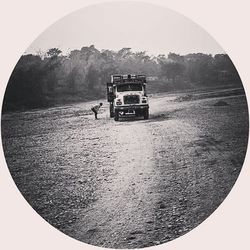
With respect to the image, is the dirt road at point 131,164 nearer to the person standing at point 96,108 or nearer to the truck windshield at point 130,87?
the person standing at point 96,108

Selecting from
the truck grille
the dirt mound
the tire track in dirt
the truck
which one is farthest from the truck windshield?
the tire track in dirt

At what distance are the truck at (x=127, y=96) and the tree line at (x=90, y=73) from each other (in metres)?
0.09

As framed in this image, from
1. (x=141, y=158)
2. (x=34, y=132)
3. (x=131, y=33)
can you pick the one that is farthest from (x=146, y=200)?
(x=131, y=33)

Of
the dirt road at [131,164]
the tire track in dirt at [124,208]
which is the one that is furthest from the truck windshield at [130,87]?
the tire track in dirt at [124,208]

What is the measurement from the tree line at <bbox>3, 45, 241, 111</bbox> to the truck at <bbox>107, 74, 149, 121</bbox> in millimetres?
88

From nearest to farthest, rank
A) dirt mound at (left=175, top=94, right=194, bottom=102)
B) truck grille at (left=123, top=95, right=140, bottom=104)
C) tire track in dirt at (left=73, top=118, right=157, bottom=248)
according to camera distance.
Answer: tire track in dirt at (left=73, top=118, right=157, bottom=248), truck grille at (left=123, top=95, right=140, bottom=104), dirt mound at (left=175, top=94, right=194, bottom=102)

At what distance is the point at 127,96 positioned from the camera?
19.6 ft

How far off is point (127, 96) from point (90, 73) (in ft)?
2.08

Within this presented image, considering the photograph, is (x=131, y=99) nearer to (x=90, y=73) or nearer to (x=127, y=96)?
(x=127, y=96)

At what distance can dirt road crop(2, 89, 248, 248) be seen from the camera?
541cm

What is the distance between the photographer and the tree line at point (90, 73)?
6.04 metres

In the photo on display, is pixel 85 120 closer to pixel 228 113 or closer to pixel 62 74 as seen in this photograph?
pixel 62 74

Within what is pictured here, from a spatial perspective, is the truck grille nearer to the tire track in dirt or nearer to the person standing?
the person standing

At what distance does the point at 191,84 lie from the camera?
622 cm
